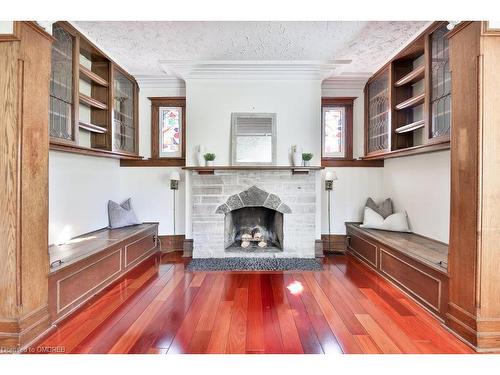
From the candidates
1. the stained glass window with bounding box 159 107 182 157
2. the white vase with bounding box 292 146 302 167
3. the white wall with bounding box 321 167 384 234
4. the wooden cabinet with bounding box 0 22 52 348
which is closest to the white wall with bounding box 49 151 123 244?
the stained glass window with bounding box 159 107 182 157

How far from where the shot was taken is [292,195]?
164 inches

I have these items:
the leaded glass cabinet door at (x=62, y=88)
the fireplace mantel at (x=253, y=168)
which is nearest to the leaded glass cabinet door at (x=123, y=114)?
the leaded glass cabinet door at (x=62, y=88)

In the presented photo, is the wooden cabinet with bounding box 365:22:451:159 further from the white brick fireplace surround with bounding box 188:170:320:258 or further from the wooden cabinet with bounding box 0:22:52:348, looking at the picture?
the wooden cabinet with bounding box 0:22:52:348

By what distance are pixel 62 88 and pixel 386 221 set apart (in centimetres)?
428

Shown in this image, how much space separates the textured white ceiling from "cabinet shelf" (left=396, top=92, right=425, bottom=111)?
700 mm

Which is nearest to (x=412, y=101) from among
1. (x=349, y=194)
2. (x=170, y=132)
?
(x=349, y=194)

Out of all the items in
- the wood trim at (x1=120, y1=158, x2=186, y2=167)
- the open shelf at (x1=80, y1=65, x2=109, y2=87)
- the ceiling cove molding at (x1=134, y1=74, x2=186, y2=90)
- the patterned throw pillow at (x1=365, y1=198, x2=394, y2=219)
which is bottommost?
the patterned throw pillow at (x1=365, y1=198, x2=394, y2=219)

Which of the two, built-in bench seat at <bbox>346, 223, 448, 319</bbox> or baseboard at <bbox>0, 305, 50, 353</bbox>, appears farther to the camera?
built-in bench seat at <bbox>346, 223, 448, 319</bbox>

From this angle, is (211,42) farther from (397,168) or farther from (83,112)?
(397,168)

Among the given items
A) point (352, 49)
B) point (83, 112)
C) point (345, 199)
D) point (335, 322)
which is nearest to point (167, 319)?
point (335, 322)

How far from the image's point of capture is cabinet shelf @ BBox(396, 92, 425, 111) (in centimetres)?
308

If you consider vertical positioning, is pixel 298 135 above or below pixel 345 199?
above
